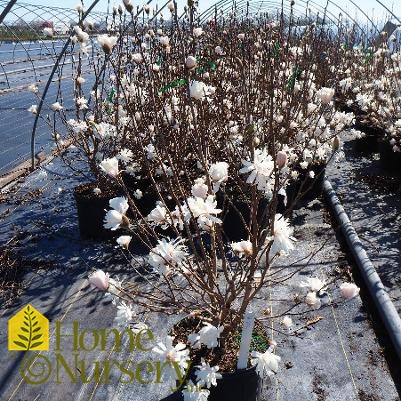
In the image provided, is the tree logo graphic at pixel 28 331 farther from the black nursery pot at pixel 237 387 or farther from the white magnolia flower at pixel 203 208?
the white magnolia flower at pixel 203 208

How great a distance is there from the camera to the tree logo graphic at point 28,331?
2.42 m

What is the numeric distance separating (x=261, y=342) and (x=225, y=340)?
16 cm

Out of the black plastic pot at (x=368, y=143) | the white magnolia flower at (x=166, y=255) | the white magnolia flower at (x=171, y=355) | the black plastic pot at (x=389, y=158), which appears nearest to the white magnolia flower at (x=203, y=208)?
the white magnolia flower at (x=166, y=255)

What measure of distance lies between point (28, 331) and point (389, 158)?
3.95 meters

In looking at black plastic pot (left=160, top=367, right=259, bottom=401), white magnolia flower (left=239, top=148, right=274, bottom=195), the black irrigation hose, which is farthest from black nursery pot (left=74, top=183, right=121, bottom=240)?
white magnolia flower (left=239, top=148, right=274, bottom=195)

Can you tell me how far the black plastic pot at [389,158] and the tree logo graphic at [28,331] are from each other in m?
3.83

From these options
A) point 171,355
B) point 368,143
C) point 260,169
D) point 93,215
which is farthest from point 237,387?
point 368,143

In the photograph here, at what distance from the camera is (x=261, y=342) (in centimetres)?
194

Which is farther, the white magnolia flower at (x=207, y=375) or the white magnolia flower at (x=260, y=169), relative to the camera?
the white magnolia flower at (x=207, y=375)

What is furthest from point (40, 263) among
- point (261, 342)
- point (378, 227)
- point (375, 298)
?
point (378, 227)

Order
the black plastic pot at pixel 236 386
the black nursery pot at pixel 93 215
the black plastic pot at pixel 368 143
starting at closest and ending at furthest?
the black plastic pot at pixel 236 386
the black nursery pot at pixel 93 215
the black plastic pot at pixel 368 143

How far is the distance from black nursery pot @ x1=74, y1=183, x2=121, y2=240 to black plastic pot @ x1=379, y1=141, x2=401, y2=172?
9.84 feet

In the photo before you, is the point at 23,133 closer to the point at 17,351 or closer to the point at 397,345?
the point at 17,351

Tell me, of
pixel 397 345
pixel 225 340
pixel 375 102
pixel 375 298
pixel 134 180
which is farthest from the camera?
pixel 375 102
